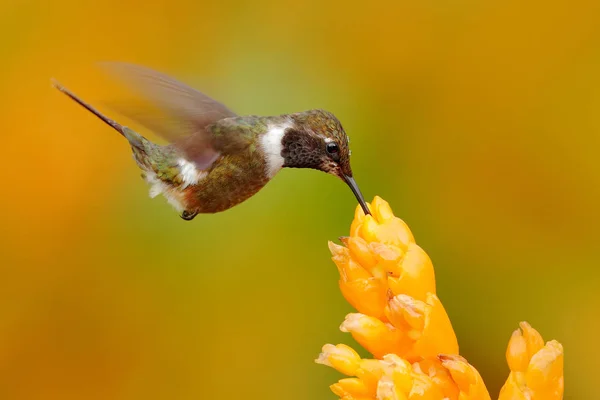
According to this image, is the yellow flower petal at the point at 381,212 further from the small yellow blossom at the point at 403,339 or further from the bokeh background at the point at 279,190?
the bokeh background at the point at 279,190

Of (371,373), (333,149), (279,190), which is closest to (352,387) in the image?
(371,373)

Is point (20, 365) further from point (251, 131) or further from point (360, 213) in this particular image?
point (360, 213)

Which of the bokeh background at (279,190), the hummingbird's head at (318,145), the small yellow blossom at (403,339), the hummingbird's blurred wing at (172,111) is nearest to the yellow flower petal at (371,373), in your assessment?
the small yellow blossom at (403,339)

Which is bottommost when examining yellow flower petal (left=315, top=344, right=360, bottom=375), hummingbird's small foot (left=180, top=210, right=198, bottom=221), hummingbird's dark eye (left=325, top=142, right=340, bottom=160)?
yellow flower petal (left=315, top=344, right=360, bottom=375)

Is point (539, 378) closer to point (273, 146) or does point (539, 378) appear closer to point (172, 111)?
point (273, 146)

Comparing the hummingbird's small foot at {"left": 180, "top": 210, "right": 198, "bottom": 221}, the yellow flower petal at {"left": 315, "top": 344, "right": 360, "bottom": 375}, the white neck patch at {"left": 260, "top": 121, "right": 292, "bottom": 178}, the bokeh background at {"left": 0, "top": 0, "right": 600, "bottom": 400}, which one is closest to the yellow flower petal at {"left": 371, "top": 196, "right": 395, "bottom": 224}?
the yellow flower petal at {"left": 315, "top": 344, "right": 360, "bottom": 375}

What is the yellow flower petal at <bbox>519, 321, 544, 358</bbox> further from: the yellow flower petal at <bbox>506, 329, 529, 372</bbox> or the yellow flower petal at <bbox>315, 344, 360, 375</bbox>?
the yellow flower petal at <bbox>315, 344, 360, 375</bbox>

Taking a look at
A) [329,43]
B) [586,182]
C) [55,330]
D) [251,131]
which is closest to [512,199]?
[586,182]
